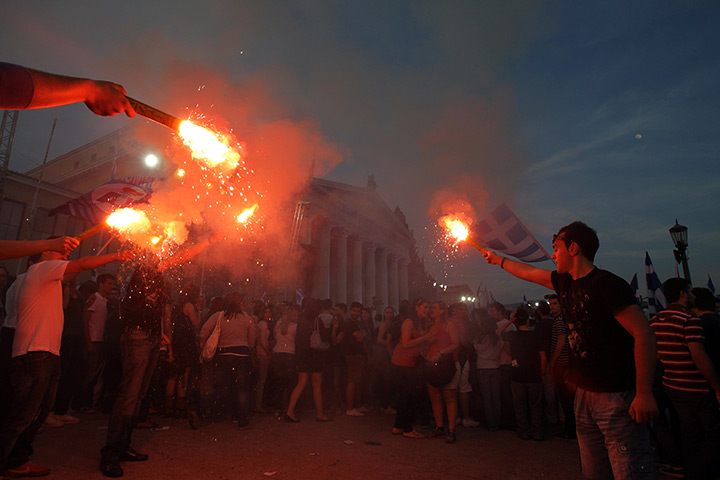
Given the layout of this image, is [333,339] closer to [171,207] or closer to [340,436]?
[340,436]

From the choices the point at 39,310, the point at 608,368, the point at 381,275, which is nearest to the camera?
the point at 608,368

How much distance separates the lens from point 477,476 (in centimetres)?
446

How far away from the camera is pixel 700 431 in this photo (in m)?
4.03

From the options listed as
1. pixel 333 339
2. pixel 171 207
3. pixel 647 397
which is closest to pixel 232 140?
pixel 171 207

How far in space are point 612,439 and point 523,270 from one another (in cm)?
137

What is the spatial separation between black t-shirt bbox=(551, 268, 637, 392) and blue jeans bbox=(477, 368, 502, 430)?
4.98 metres

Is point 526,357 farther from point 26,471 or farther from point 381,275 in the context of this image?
point 381,275

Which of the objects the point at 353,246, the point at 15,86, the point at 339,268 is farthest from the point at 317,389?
the point at 353,246

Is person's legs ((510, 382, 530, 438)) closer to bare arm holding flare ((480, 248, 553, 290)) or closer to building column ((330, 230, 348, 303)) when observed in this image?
bare arm holding flare ((480, 248, 553, 290))

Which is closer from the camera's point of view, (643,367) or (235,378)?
(643,367)

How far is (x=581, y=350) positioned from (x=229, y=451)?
15.3ft

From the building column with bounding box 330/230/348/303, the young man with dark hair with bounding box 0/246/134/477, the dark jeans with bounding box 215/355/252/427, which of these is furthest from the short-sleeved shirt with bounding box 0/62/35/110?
the building column with bounding box 330/230/348/303

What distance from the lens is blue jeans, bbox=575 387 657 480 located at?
2.18 meters

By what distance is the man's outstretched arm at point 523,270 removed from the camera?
3047 millimetres
